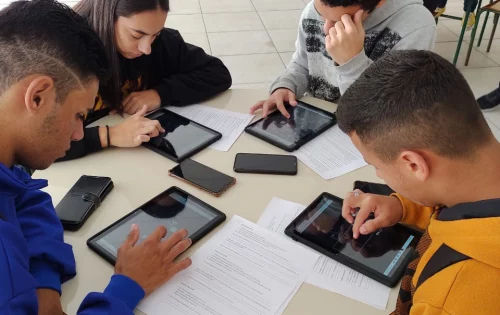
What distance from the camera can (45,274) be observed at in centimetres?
92

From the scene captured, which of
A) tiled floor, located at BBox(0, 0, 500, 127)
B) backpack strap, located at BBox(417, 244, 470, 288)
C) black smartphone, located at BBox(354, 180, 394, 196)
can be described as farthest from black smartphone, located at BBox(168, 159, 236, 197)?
tiled floor, located at BBox(0, 0, 500, 127)

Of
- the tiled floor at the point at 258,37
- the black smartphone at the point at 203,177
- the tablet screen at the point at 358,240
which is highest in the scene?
the tablet screen at the point at 358,240

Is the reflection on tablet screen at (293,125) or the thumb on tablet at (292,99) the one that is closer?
the reflection on tablet screen at (293,125)

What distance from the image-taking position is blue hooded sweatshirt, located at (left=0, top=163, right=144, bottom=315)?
77 cm

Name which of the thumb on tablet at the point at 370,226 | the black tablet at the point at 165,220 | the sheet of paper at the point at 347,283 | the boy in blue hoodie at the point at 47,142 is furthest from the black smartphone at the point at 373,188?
the boy in blue hoodie at the point at 47,142

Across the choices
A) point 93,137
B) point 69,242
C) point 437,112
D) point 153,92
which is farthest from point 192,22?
point 437,112

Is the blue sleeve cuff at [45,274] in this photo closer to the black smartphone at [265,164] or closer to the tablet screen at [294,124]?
the black smartphone at [265,164]

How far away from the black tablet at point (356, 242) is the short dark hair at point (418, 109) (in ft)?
0.78

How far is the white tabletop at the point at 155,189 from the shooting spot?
926 millimetres

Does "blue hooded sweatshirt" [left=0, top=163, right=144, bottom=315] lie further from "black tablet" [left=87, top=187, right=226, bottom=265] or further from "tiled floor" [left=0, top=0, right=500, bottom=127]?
"tiled floor" [left=0, top=0, right=500, bottom=127]

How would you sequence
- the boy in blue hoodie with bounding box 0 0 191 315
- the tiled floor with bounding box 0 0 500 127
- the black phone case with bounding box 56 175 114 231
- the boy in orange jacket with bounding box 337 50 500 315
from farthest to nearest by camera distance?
the tiled floor with bounding box 0 0 500 127 → the black phone case with bounding box 56 175 114 231 → the boy in blue hoodie with bounding box 0 0 191 315 → the boy in orange jacket with bounding box 337 50 500 315

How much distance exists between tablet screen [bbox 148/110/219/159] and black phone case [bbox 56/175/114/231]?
216 mm

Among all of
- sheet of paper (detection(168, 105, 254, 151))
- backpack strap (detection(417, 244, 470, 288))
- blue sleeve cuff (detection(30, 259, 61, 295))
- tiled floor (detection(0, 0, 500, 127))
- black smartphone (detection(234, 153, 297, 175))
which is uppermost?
backpack strap (detection(417, 244, 470, 288))

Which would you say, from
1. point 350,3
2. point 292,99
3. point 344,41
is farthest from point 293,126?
point 350,3
